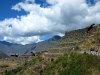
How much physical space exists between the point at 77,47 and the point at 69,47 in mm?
3692

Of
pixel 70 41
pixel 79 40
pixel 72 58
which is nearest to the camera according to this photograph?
pixel 72 58

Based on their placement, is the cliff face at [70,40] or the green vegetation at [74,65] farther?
the cliff face at [70,40]

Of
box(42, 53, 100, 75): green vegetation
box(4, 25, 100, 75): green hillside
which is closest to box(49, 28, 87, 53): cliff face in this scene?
box(4, 25, 100, 75): green hillside

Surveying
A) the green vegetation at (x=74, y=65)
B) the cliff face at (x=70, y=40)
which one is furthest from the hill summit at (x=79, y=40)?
the green vegetation at (x=74, y=65)

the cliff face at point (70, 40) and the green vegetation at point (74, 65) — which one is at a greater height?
the cliff face at point (70, 40)

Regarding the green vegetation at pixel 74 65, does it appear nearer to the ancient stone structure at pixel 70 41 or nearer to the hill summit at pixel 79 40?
the hill summit at pixel 79 40

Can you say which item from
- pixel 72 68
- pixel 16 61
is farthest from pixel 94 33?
pixel 16 61

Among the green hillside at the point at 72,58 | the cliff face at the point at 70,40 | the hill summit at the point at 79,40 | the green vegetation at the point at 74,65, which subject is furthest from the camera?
the cliff face at the point at 70,40

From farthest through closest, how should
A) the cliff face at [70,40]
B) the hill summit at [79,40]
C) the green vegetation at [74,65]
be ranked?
1. the cliff face at [70,40]
2. the hill summit at [79,40]
3. the green vegetation at [74,65]

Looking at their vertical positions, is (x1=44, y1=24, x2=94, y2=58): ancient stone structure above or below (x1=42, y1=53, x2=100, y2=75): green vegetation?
above

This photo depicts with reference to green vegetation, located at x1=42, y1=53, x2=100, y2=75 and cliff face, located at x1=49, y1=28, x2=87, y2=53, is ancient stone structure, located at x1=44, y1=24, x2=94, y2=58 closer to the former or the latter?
cliff face, located at x1=49, y1=28, x2=87, y2=53

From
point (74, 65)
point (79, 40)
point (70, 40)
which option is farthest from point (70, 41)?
point (74, 65)

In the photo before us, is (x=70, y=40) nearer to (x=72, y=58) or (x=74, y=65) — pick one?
(x=72, y=58)

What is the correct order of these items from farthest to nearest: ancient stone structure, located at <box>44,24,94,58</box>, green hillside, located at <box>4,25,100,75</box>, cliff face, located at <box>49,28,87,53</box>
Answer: cliff face, located at <box>49,28,87,53</box>
ancient stone structure, located at <box>44,24,94,58</box>
green hillside, located at <box>4,25,100,75</box>
